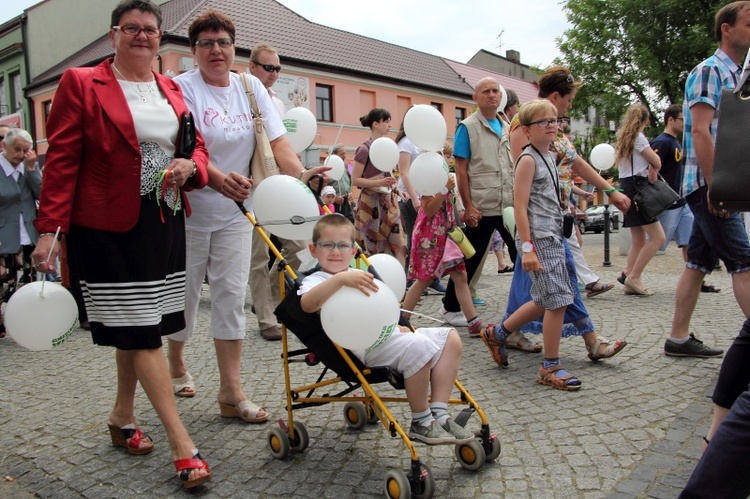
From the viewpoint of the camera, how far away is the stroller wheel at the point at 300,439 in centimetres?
324

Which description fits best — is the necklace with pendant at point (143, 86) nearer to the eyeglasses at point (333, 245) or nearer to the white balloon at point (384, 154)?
the eyeglasses at point (333, 245)

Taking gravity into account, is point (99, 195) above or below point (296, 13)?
below

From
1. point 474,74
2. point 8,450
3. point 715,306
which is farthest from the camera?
point 474,74

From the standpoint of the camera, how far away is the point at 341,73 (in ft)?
108

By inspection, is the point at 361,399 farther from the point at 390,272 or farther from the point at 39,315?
the point at 39,315

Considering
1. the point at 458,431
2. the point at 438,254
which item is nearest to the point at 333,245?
the point at 458,431

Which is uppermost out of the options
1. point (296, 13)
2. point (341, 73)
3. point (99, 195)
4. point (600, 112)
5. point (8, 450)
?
point (296, 13)

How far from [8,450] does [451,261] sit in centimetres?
363

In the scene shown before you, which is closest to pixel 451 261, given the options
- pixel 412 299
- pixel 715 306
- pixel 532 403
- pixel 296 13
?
pixel 412 299

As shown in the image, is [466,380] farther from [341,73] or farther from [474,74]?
[474,74]

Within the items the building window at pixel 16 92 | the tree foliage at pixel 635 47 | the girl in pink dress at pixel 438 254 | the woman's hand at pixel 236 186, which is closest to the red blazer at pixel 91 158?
the woman's hand at pixel 236 186

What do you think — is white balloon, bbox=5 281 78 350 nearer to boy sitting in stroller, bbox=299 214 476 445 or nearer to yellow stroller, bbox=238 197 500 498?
yellow stroller, bbox=238 197 500 498

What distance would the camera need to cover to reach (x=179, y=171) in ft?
9.98

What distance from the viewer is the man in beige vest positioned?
5.79 meters
